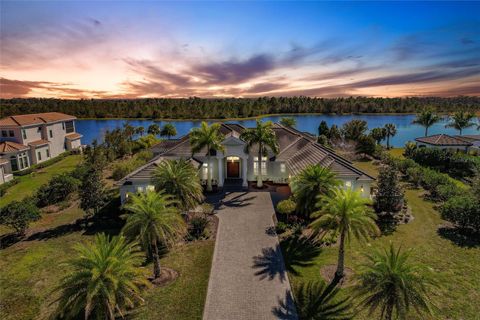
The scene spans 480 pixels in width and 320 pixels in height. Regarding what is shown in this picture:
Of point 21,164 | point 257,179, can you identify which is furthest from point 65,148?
point 257,179

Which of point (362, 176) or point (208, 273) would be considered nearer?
point (208, 273)

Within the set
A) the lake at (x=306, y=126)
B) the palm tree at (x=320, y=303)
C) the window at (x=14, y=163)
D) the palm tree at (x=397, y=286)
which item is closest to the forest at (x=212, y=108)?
the lake at (x=306, y=126)

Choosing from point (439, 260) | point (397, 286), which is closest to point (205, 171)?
point (439, 260)

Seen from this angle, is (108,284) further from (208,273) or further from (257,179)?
(257,179)

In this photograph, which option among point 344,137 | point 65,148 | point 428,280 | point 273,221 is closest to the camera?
point 428,280

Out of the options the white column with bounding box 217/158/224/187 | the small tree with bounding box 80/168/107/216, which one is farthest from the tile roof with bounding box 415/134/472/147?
the small tree with bounding box 80/168/107/216

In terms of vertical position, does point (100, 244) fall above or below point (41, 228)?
above

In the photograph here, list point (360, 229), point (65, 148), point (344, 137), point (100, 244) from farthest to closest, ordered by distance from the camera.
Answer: point (344, 137) < point (65, 148) < point (360, 229) < point (100, 244)
